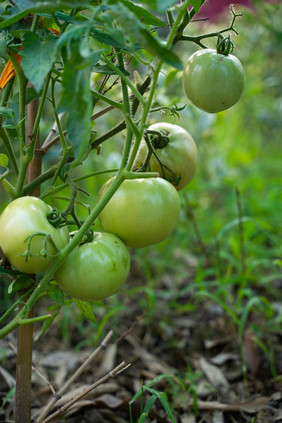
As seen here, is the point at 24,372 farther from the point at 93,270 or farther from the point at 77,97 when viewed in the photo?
the point at 77,97

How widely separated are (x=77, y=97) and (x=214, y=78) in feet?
0.96

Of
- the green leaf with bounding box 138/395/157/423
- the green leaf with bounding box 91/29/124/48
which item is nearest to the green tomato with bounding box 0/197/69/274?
the green leaf with bounding box 91/29/124/48

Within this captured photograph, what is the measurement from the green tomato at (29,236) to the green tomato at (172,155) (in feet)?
0.80

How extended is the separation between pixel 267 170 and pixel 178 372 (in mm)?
1893

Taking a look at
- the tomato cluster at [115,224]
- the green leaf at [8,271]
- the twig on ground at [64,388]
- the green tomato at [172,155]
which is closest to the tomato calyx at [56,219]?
the tomato cluster at [115,224]

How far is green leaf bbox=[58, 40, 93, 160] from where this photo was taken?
49cm

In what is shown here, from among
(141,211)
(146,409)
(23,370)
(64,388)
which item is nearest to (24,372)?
(23,370)

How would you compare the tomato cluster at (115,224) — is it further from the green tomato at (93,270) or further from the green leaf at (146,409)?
the green leaf at (146,409)

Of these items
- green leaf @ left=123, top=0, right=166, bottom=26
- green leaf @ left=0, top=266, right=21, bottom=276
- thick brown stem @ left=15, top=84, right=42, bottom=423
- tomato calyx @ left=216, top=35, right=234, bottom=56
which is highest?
green leaf @ left=123, top=0, right=166, bottom=26

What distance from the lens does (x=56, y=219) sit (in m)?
0.65

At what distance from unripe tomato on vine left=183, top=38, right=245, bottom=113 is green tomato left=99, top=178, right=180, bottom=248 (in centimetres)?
16

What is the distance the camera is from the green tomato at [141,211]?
2.26 feet

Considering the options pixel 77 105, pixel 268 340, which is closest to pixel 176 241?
pixel 268 340

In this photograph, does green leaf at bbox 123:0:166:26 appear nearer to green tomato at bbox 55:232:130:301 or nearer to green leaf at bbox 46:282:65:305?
green tomato at bbox 55:232:130:301
